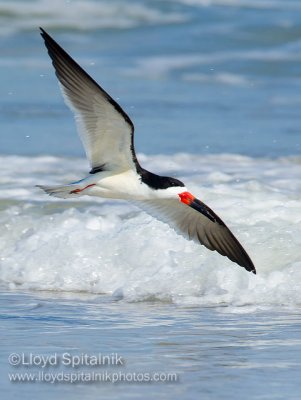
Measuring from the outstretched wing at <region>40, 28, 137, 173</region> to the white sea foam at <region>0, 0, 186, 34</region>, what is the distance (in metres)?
12.2

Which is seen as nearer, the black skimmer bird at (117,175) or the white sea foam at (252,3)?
the black skimmer bird at (117,175)

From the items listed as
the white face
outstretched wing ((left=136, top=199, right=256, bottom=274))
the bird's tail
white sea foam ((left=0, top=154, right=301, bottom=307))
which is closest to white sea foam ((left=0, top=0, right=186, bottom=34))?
A: white sea foam ((left=0, top=154, right=301, bottom=307))

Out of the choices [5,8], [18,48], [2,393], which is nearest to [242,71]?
[18,48]

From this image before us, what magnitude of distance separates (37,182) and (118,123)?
3.82 metres

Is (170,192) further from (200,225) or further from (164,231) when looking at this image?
(164,231)

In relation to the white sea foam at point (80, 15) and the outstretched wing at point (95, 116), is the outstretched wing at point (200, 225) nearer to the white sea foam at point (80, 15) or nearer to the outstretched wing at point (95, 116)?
the outstretched wing at point (95, 116)

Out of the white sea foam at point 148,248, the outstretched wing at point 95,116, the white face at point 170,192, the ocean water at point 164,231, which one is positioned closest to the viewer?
the ocean water at point 164,231

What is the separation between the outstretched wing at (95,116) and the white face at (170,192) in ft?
0.74

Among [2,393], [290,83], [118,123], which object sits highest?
[118,123]

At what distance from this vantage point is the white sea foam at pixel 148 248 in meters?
7.35

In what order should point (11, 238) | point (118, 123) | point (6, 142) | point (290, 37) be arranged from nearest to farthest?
point (118, 123), point (11, 238), point (6, 142), point (290, 37)

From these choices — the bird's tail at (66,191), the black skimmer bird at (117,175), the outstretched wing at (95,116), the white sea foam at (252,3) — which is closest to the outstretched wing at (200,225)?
the black skimmer bird at (117,175)

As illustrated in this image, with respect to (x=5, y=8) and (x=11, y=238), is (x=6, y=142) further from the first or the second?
(x=5, y=8)

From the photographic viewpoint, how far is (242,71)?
54.4 feet
